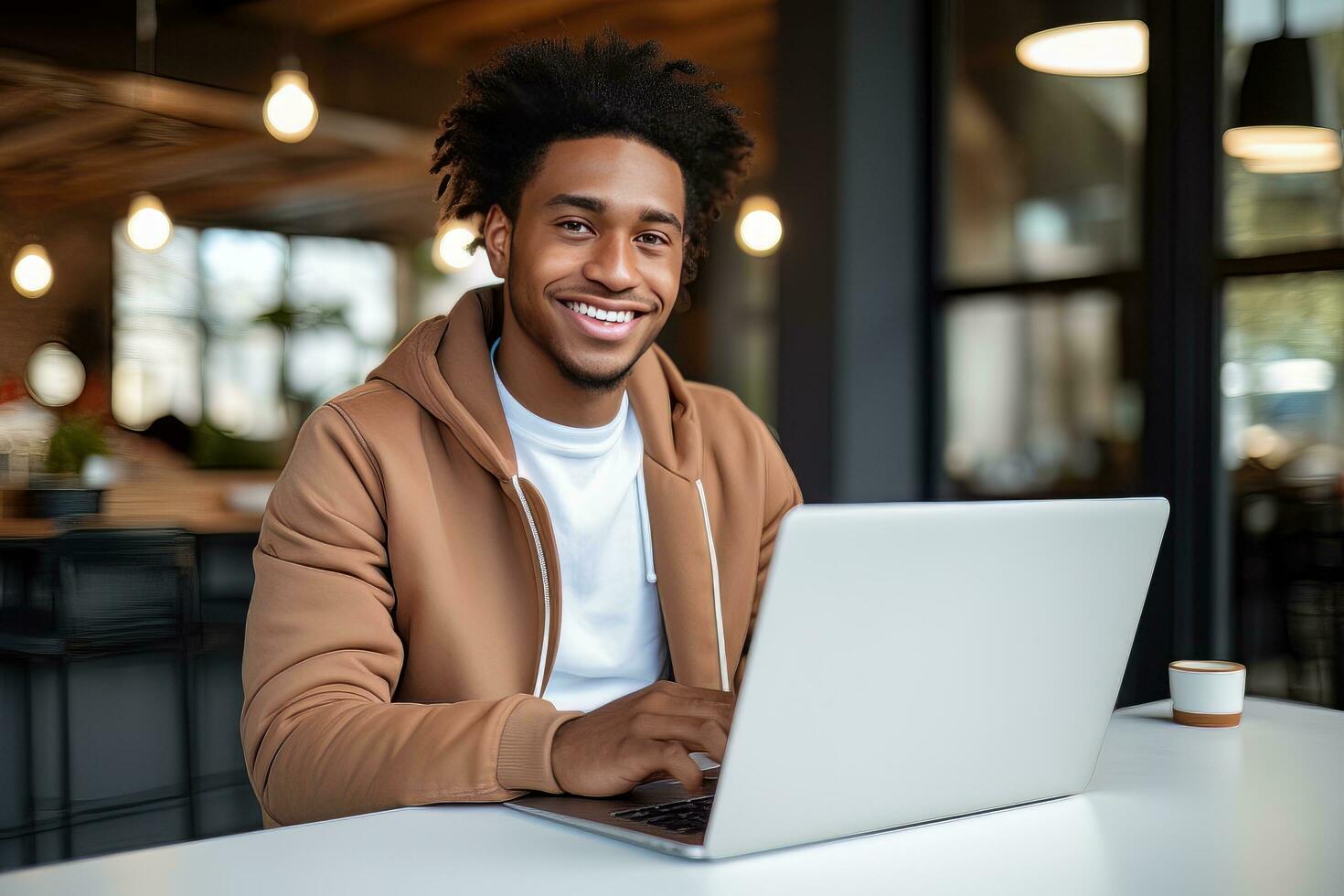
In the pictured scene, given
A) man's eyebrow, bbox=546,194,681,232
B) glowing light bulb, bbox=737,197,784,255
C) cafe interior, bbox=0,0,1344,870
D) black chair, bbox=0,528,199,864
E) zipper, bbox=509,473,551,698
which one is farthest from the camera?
glowing light bulb, bbox=737,197,784,255

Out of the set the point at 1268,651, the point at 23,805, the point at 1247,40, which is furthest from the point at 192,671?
the point at 1247,40

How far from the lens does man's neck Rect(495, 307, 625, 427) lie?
5.44ft

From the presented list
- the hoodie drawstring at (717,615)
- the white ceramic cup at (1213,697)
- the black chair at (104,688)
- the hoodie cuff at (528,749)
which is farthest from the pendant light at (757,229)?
the hoodie cuff at (528,749)

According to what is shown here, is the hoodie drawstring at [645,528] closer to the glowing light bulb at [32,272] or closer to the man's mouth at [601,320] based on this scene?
the man's mouth at [601,320]

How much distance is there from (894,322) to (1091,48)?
37.6 inches

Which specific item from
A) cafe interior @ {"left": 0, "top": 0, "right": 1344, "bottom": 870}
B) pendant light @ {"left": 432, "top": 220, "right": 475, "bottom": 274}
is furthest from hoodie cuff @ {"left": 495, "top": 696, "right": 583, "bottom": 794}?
pendant light @ {"left": 432, "top": 220, "right": 475, "bottom": 274}

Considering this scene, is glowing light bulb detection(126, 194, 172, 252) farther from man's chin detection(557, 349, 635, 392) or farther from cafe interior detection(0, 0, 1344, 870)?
man's chin detection(557, 349, 635, 392)

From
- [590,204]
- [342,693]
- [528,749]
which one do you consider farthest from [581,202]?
[528,749]

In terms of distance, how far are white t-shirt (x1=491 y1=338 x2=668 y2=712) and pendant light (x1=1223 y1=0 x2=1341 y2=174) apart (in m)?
2.16

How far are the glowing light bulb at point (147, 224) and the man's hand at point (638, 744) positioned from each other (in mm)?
5072

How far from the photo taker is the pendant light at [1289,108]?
3.00 meters

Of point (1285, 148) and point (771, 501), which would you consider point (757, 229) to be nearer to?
point (1285, 148)

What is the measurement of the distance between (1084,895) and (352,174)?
6.29 metres

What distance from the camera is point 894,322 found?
3846mm
